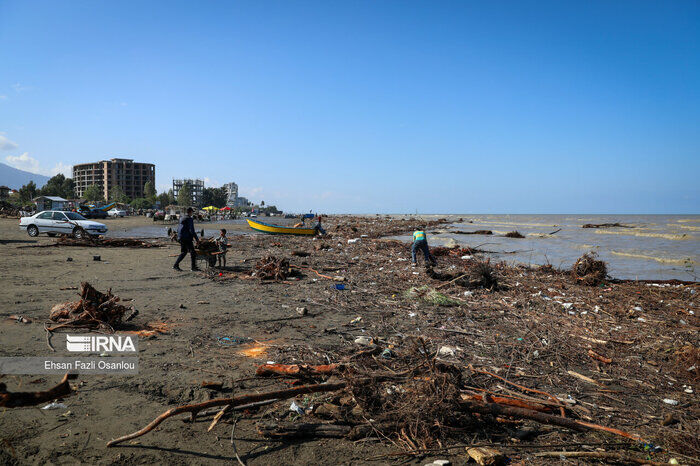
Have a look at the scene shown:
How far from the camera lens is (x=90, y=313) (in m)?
5.16

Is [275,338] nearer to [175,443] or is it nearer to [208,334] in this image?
[208,334]

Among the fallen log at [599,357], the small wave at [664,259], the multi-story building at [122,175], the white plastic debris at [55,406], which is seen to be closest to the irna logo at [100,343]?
the white plastic debris at [55,406]

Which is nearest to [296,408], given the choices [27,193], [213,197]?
[27,193]

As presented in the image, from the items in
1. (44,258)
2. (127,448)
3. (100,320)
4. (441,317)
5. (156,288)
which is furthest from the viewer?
(44,258)

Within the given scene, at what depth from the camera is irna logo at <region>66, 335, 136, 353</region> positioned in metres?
4.50

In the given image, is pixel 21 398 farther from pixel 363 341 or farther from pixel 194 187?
pixel 194 187

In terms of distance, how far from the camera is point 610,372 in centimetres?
447

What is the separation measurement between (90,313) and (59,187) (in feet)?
370

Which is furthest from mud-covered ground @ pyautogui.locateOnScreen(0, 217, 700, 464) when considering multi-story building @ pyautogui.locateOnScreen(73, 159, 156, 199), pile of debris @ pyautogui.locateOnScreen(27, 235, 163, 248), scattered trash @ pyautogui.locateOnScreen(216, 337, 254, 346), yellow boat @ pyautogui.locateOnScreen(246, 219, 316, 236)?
multi-story building @ pyautogui.locateOnScreen(73, 159, 156, 199)

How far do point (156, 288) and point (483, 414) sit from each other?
25.4 feet

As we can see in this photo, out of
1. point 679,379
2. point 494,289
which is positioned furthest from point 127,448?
point 494,289

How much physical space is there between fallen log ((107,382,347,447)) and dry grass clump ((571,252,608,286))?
31.1 feet

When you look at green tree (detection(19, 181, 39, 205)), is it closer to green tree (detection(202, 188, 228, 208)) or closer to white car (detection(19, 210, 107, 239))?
green tree (detection(202, 188, 228, 208))

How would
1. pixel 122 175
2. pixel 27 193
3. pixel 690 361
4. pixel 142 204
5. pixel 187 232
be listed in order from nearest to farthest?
pixel 690 361 < pixel 187 232 < pixel 27 193 < pixel 142 204 < pixel 122 175
